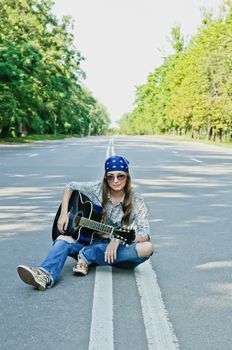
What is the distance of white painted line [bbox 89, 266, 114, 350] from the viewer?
3.50 m

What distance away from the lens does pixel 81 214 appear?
17.0ft

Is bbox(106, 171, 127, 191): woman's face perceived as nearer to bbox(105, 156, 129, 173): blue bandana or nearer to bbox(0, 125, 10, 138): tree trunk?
bbox(105, 156, 129, 173): blue bandana

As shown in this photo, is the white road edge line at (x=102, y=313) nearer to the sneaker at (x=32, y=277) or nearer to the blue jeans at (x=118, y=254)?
the blue jeans at (x=118, y=254)

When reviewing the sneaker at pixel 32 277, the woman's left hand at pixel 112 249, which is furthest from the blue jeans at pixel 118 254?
the sneaker at pixel 32 277

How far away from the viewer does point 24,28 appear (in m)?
51.0

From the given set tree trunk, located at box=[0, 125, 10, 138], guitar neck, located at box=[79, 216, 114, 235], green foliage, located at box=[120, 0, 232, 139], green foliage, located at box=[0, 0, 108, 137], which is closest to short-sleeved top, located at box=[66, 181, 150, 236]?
guitar neck, located at box=[79, 216, 114, 235]

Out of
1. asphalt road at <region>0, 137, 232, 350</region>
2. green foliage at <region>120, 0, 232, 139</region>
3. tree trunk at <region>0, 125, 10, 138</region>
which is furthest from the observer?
green foliage at <region>120, 0, 232, 139</region>

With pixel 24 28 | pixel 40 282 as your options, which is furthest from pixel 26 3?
pixel 40 282

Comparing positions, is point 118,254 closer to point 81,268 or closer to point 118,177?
point 81,268

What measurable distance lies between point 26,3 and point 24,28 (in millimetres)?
2958

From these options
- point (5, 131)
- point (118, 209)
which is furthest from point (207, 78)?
point (118, 209)

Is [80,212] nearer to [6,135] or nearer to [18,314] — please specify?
[18,314]

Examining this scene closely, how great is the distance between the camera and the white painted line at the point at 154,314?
11.5 feet

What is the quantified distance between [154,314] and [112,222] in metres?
1.40
